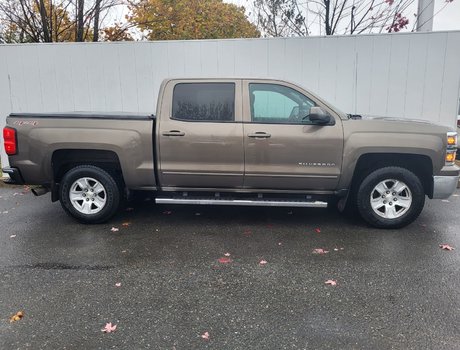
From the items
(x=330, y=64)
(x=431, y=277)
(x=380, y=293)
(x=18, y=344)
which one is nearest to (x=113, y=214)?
(x=18, y=344)

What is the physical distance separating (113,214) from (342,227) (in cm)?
318

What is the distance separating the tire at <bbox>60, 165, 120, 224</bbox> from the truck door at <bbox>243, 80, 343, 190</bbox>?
1.86m

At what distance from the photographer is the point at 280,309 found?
125 inches

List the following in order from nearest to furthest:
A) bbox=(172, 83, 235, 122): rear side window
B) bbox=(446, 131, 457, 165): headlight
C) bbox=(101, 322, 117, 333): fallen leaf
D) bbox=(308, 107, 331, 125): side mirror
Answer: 1. bbox=(101, 322, 117, 333): fallen leaf
2. bbox=(308, 107, 331, 125): side mirror
3. bbox=(446, 131, 457, 165): headlight
4. bbox=(172, 83, 235, 122): rear side window

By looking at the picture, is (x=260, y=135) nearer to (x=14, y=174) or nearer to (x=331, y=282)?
(x=331, y=282)

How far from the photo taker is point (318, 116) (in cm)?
473

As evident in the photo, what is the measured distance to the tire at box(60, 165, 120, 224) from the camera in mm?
5211

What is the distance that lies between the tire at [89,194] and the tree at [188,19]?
11.8 metres

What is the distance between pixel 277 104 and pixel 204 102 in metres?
0.98

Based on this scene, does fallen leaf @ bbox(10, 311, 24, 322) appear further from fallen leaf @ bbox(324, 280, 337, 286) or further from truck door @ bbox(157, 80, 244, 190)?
fallen leaf @ bbox(324, 280, 337, 286)

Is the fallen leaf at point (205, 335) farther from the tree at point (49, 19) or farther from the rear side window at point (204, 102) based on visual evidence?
the tree at point (49, 19)

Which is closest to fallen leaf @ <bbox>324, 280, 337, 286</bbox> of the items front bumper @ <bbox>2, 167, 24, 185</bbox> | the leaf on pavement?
the leaf on pavement

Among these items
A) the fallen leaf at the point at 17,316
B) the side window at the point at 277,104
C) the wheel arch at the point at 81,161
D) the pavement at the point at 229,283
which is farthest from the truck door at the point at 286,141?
the fallen leaf at the point at 17,316

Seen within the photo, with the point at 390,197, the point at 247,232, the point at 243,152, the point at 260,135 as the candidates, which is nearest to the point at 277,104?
the point at 260,135
